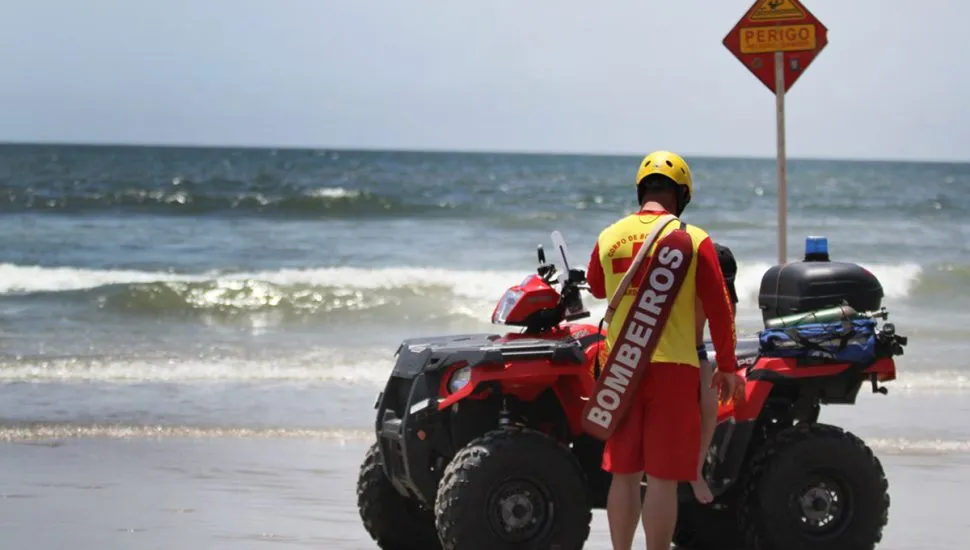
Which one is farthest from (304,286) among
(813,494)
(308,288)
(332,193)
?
(332,193)

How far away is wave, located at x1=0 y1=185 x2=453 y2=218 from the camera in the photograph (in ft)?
112

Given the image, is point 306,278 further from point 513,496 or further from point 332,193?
point 332,193

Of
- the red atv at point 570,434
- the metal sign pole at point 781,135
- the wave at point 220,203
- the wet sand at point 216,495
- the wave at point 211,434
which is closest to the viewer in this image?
the red atv at point 570,434

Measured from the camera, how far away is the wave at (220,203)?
34.3 metres

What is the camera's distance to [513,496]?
207 inches

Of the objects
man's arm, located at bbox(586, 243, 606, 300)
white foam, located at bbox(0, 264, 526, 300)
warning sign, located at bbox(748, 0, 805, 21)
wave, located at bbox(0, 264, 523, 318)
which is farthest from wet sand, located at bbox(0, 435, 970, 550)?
white foam, located at bbox(0, 264, 526, 300)

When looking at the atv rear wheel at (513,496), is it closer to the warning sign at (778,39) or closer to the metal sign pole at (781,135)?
the metal sign pole at (781,135)

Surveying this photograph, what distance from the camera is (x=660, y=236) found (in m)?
4.84

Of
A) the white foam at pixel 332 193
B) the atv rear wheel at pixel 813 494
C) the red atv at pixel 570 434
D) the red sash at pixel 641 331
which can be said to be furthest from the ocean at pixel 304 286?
the red sash at pixel 641 331

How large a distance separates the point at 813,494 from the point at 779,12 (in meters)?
3.00

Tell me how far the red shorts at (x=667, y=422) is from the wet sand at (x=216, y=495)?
5.52 ft

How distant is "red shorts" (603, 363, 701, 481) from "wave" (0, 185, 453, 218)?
2842 centimetres

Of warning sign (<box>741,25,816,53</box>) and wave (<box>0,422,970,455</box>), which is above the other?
warning sign (<box>741,25,816,53</box>)

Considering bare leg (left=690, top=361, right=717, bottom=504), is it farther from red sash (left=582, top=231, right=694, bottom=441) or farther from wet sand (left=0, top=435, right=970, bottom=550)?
wet sand (left=0, top=435, right=970, bottom=550)
